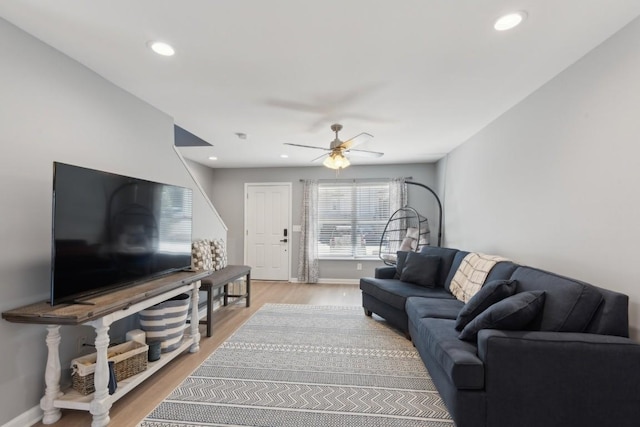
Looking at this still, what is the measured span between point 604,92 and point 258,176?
5511mm

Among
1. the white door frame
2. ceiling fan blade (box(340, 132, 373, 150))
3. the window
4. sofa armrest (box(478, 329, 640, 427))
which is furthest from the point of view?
the white door frame

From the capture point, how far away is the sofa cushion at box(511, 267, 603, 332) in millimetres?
1786

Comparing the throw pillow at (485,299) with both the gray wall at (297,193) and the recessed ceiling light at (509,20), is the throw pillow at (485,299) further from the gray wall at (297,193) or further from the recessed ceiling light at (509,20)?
the gray wall at (297,193)

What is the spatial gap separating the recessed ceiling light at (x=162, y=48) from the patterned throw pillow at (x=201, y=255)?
232 centimetres

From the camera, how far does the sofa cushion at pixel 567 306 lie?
179 cm

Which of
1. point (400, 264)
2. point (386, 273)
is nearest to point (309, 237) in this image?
point (386, 273)

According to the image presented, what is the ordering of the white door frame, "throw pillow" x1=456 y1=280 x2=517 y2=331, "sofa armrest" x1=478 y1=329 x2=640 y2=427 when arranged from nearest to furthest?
1. "sofa armrest" x1=478 y1=329 x2=640 y2=427
2. "throw pillow" x1=456 y1=280 x2=517 y2=331
3. the white door frame

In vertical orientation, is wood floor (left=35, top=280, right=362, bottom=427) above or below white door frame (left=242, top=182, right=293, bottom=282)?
below

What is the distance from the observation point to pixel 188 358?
2.83m

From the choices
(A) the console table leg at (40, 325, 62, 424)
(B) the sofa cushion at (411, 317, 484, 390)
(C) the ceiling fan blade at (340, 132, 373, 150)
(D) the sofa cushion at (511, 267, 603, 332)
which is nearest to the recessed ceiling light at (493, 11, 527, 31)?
(C) the ceiling fan blade at (340, 132, 373, 150)

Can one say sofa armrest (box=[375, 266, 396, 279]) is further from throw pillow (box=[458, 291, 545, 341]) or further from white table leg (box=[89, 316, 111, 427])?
white table leg (box=[89, 316, 111, 427])

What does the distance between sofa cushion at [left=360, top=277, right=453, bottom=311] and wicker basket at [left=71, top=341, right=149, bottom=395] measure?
96.7 inches

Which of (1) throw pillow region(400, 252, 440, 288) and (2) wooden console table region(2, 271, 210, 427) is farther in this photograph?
(1) throw pillow region(400, 252, 440, 288)

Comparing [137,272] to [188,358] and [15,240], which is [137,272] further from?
[188,358]
